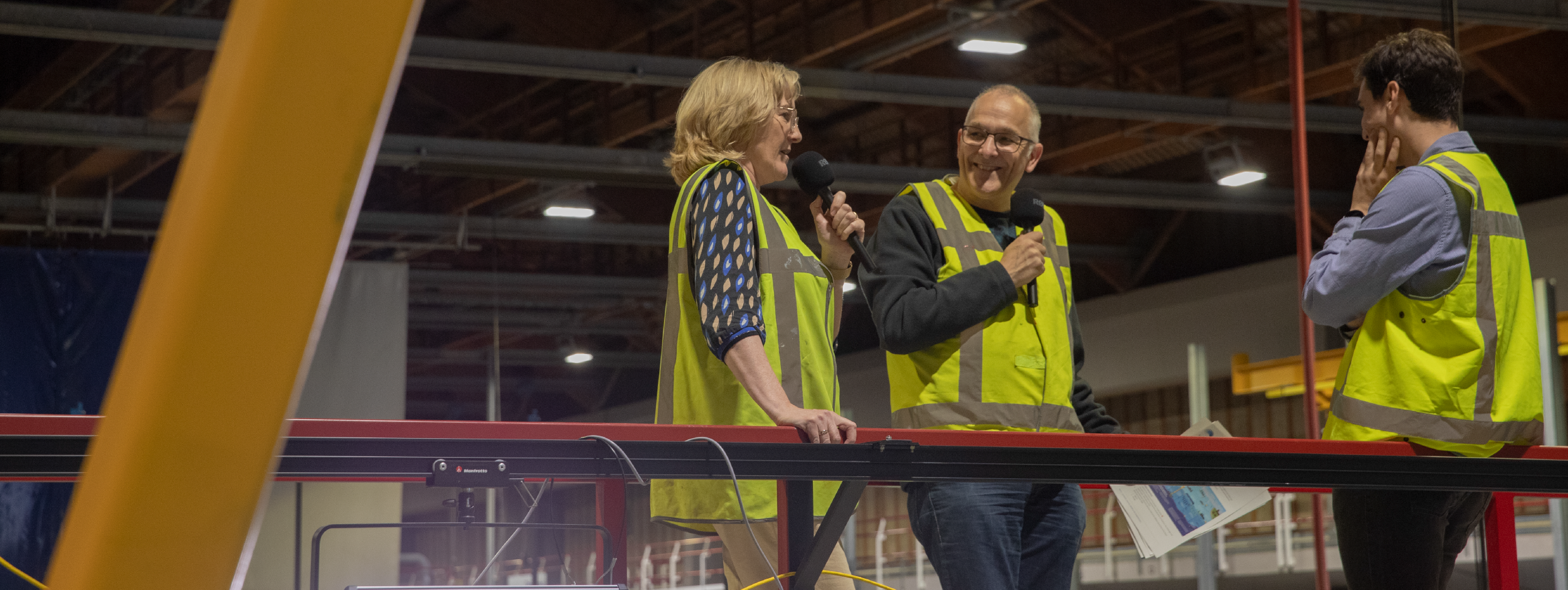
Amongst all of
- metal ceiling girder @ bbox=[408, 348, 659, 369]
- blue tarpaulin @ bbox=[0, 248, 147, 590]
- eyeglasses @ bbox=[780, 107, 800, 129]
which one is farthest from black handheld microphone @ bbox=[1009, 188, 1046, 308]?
metal ceiling girder @ bbox=[408, 348, 659, 369]

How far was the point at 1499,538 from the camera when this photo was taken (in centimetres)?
228

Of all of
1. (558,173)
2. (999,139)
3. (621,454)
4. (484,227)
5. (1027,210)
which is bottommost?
(621,454)

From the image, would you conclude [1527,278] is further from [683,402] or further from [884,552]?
[884,552]

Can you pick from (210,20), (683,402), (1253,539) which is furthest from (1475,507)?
(1253,539)

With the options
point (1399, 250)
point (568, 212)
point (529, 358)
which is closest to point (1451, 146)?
point (1399, 250)

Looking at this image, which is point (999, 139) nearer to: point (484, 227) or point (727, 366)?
point (727, 366)

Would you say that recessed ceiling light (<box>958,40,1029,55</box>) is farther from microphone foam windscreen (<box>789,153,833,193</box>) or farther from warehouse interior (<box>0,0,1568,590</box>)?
microphone foam windscreen (<box>789,153,833,193</box>)

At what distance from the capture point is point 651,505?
1.94 metres

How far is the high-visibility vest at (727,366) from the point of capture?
186 centimetres

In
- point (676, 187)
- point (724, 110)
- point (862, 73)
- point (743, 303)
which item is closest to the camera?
point (743, 303)

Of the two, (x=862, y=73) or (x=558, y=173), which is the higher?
(x=862, y=73)

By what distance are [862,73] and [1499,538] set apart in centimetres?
668

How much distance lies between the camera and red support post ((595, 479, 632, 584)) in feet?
5.80

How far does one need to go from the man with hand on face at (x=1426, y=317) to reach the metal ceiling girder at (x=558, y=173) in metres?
4.60
